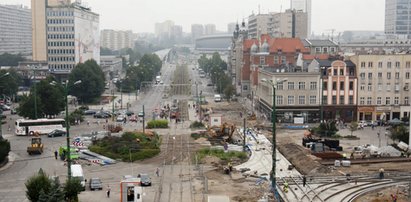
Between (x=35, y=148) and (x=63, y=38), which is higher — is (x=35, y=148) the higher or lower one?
the lower one

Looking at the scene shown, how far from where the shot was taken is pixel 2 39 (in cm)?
18938

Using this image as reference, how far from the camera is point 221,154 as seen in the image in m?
44.9

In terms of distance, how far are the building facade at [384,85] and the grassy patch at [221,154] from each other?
25.8m

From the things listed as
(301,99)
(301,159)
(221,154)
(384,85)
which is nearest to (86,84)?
(301,99)

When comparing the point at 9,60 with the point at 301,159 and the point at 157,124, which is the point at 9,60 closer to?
the point at 157,124

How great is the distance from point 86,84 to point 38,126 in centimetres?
3004

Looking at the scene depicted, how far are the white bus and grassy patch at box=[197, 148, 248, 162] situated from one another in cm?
1819

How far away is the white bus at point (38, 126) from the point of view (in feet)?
188

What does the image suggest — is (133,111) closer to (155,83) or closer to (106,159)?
(106,159)

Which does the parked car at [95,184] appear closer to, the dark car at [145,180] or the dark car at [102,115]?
the dark car at [145,180]

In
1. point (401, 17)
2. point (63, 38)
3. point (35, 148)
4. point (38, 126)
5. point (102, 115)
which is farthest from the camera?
point (401, 17)

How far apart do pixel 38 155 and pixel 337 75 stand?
3515 cm

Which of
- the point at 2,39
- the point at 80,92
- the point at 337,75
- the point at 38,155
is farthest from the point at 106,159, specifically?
the point at 2,39

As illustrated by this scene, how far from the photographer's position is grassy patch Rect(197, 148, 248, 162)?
43.9 meters
